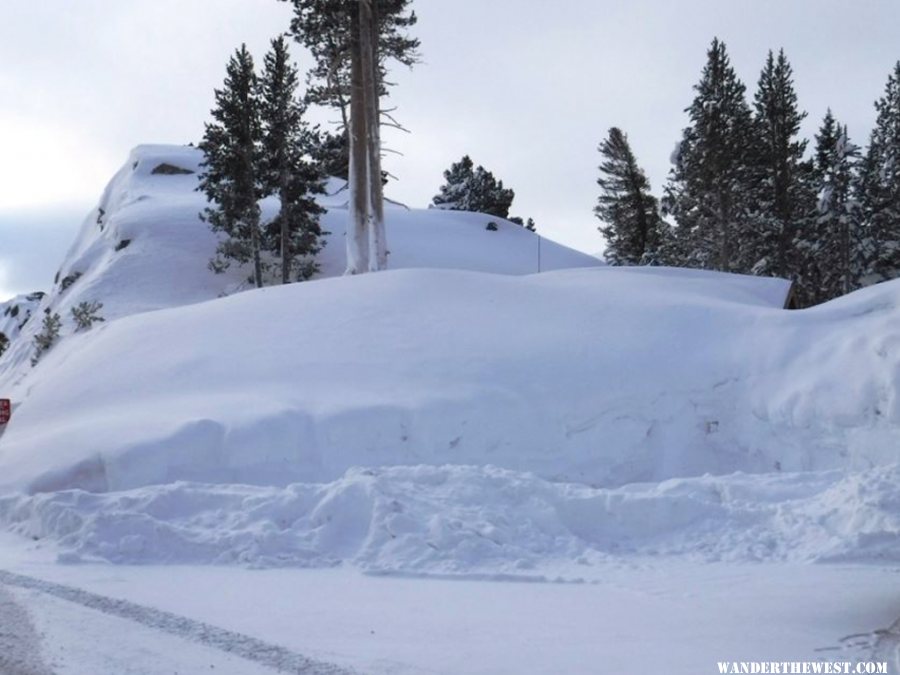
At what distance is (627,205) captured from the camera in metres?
42.9

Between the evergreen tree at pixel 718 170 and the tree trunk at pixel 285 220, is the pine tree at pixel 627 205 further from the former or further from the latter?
the tree trunk at pixel 285 220

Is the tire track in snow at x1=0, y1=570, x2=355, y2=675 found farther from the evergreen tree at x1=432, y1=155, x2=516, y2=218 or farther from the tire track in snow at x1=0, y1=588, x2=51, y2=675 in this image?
the evergreen tree at x1=432, y1=155, x2=516, y2=218

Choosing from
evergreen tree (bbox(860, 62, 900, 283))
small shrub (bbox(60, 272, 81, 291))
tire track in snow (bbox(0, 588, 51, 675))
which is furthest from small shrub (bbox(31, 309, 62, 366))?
evergreen tree (bbox(860, 62, 900, 283))

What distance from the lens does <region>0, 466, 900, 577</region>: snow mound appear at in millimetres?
7500

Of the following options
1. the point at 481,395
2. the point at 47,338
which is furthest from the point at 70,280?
the point at 481,395

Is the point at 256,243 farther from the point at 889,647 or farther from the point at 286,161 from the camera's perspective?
the point at 889,647

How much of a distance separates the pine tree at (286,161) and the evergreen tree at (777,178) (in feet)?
54.6

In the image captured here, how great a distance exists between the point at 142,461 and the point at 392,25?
1783cm

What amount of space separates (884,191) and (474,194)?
2081 centimetres

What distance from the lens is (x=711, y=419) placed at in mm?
11258

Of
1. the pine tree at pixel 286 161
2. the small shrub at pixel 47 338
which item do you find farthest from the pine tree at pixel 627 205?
the small shrub at pixel 47 338

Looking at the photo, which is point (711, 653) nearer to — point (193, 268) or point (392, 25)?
point (392, 25)

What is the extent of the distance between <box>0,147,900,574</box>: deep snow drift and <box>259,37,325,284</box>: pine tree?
1431cm

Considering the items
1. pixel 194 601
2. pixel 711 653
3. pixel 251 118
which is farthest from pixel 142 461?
pixel 251 118
